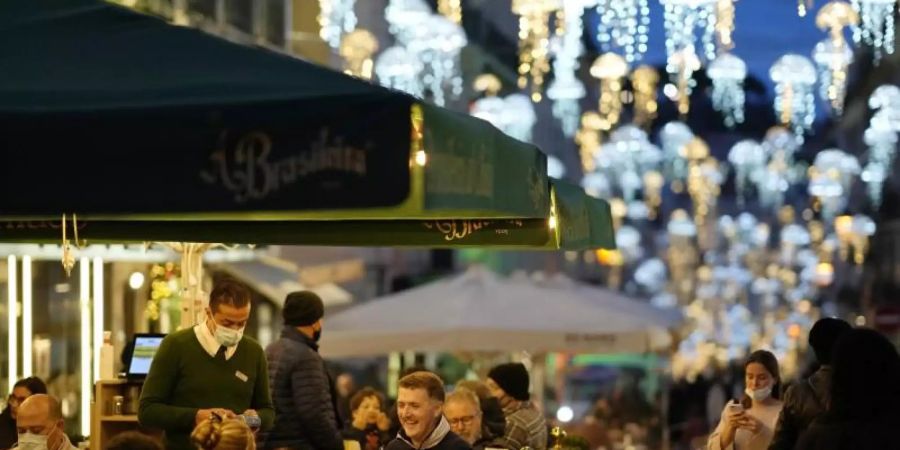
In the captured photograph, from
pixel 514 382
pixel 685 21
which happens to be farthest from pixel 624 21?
pixel 514 382

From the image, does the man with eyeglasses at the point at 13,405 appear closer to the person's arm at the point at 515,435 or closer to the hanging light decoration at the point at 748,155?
the person's arm at the point at 515,435

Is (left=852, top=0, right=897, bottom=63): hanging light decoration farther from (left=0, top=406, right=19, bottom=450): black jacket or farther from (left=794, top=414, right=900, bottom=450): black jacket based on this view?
(left=794, top=414, right=900, bottom=450): black jacket

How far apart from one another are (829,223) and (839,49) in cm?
5020

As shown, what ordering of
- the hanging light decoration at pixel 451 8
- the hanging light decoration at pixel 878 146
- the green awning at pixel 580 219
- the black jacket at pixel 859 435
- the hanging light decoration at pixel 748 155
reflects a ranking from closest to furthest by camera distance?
1. the black jacket at pixel 859 435
2. the green awning at pixel 580 219
3. the hanging light decoration at pixel 451 8
4. the hanging light decoration at pixel 878 146
5. the hanging light decoration at pixel 748 155

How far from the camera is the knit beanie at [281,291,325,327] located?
1202cm

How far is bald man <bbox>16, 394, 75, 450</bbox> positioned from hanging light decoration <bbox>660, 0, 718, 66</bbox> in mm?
15933

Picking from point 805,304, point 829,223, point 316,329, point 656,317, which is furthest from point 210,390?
point 805,304

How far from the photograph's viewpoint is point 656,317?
85.4ft

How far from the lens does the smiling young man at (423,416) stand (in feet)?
30.2

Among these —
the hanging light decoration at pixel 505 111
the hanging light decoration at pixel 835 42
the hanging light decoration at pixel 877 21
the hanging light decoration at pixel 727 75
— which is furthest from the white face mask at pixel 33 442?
the hanging light decoration at pixel 505 111

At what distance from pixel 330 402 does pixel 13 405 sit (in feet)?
6.51

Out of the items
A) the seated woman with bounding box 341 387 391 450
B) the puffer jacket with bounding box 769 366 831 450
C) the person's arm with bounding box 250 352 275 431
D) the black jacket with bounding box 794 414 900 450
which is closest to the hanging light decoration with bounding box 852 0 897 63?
the seated woman with bounding box 341 387 391 450

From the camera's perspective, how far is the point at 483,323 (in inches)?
867

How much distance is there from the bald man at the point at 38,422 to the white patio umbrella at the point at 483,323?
11.9 m
